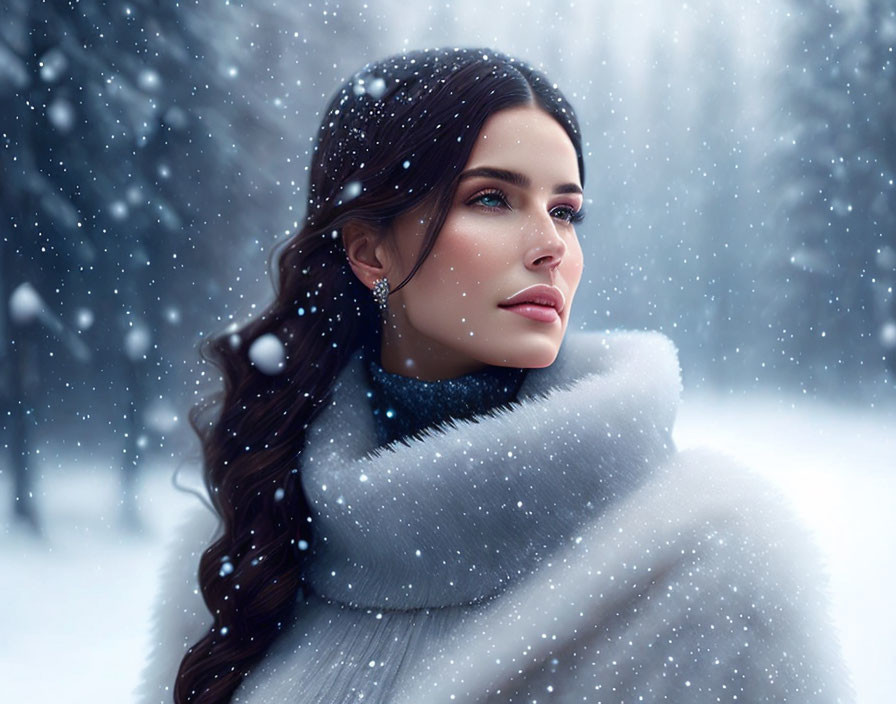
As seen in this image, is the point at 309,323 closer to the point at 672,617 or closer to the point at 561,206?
the point at 561,206

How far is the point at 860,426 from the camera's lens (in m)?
1.16

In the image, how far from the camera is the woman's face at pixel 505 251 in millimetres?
764

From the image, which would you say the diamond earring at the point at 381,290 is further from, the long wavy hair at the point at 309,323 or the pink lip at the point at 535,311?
the pink lip at the point at 535,311

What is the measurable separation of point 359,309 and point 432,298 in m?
0.20

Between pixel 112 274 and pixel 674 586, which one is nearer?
pixel 674 586

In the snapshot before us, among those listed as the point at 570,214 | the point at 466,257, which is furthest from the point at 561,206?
the point at 466,257

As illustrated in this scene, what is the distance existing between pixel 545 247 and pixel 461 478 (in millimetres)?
259

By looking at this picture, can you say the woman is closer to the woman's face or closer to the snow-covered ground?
the woman's face

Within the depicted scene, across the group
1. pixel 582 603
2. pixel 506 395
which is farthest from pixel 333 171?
pixel 582 603

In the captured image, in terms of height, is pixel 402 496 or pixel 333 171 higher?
pixel 333 171

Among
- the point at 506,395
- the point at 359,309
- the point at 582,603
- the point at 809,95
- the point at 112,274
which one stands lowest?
the point at 582,603

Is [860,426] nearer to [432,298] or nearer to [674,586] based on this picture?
[674,586]

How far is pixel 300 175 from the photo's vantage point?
1.22 metres

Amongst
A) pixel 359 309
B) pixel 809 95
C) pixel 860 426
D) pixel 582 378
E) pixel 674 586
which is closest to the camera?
pixel 674 586
